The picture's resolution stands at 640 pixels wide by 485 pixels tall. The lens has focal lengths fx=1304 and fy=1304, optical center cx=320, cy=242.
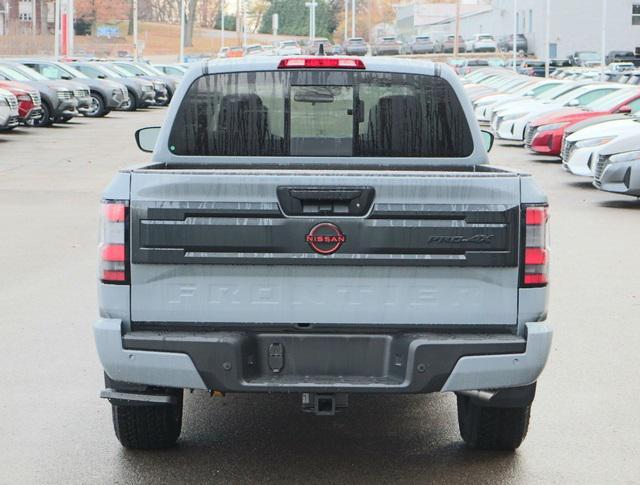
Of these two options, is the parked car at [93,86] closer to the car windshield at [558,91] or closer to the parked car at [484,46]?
the car windshield at [558,91]

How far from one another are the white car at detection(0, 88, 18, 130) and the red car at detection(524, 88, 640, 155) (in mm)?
11568

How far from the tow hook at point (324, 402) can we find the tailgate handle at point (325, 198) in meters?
0.72

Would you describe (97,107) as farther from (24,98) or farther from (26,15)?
(26,15)

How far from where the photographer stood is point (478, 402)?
5.35 meters

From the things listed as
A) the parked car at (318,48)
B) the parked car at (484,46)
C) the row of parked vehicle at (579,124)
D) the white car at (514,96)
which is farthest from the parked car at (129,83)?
the parked car at (484,46)

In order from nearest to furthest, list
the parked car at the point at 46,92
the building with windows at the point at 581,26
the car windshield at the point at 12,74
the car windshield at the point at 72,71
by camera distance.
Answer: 1. the car windshield at the point at 12,74
2. the parked car at the point at 46,92
3. the car windshield at the point at 72,71
4. the building with windows at the point at 581,26

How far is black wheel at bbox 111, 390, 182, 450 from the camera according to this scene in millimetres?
5781

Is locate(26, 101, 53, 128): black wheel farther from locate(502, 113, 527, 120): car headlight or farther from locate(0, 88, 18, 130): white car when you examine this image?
locate(502, 113, 527, 120): car headlight

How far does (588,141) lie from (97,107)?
80.2 ft

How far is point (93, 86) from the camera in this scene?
4159 centimetres

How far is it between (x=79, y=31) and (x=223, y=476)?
127749 millimetres

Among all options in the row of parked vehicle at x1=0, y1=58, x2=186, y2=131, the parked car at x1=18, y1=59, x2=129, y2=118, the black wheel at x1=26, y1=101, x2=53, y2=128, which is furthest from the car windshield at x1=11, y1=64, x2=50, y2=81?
the parked car at x1=18, y1=59, x2=129, y2=118

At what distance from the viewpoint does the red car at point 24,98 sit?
101 ft

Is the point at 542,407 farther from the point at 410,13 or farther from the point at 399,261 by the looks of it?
the point at 410,13
